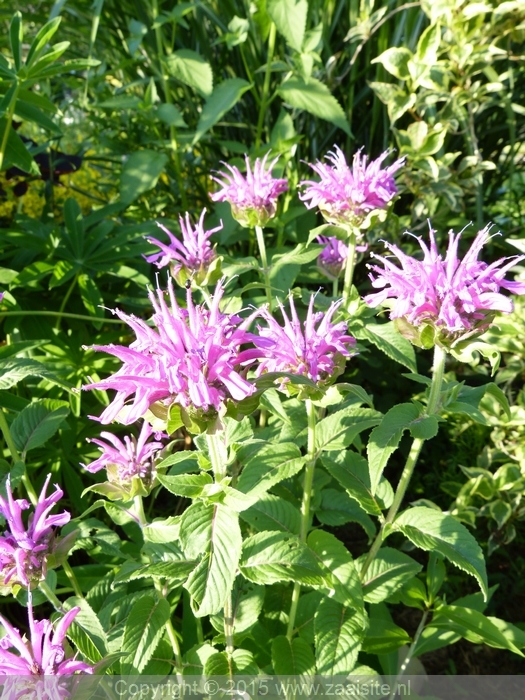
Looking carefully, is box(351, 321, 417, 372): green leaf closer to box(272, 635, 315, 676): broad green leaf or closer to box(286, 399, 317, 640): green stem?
box(286, 399, 317, 640): green stem

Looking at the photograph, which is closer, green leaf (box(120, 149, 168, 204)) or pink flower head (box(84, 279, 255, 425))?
pink flower head (box(84, 279, 255, 425))

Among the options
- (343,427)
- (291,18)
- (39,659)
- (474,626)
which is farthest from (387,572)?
(291,18)

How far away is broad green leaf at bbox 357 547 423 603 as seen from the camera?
938mm

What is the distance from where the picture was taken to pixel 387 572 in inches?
38.5

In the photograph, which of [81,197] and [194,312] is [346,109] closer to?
[81,197]

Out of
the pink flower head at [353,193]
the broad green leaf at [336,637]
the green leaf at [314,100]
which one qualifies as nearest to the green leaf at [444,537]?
the broad green leaf at [336,637]

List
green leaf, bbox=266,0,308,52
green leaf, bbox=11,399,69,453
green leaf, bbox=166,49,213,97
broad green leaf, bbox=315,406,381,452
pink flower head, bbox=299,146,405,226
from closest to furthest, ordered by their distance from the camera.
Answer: broad green leaf, bbox=315,406,381,452 → green leaf, bbox=11,399,69,453 → pink flower head, bbox=299,146,405,226 → green leaf, bbox=266,0,308,52 → green leaf, bbox=166,49,213,97

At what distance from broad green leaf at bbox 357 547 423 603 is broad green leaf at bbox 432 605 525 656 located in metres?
0.09

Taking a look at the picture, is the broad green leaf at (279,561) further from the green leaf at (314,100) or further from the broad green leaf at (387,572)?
the green leaf at (314,100)

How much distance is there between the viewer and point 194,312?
701 mm

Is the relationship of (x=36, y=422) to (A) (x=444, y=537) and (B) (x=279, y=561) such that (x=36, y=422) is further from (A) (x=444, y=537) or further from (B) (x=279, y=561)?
(A) (x=444, y=537)

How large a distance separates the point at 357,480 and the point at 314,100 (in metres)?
0.95

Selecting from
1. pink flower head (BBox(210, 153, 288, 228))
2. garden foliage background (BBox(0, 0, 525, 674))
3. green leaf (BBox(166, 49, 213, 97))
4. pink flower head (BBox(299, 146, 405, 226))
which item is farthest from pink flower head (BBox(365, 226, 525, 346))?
green leaf (BBox(166, 49, 213, 97))

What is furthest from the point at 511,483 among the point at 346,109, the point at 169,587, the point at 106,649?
the point at 346,109
